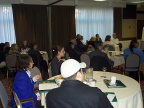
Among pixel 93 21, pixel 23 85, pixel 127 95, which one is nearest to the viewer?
pixel 127 95

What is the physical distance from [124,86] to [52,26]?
778cm

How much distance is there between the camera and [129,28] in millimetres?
12531

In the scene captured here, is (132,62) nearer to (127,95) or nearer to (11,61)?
(127,95)

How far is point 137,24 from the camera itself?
42.5 feet

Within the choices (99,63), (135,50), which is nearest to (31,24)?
(135,50)

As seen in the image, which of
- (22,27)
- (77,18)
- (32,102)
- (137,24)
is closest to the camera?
(32,102)

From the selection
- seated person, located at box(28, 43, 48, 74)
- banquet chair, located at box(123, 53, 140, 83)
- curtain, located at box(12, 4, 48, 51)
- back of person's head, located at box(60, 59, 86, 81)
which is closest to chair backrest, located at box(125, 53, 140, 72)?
banquet chair, located at box(123, 53, 140, 83)

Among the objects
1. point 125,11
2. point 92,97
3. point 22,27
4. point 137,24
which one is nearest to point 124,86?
point 92,97

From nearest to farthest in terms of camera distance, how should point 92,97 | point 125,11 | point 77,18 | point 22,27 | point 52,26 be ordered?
point 92,97
point 22,27
point 52,26
point 77,18
point 125,11

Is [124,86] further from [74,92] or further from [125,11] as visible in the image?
[125,11]

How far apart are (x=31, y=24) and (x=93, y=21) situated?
165 inches

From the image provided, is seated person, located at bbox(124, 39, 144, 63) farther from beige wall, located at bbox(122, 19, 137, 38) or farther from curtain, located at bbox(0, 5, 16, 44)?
beige wall, located at bbox(122, 19, 137, 38)

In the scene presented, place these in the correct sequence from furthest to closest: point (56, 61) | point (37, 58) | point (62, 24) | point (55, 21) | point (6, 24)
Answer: point (62, 24), point (55, 21), point (6, 24), point (37, 58), point (56, 61)

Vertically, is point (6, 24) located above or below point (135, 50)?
above
